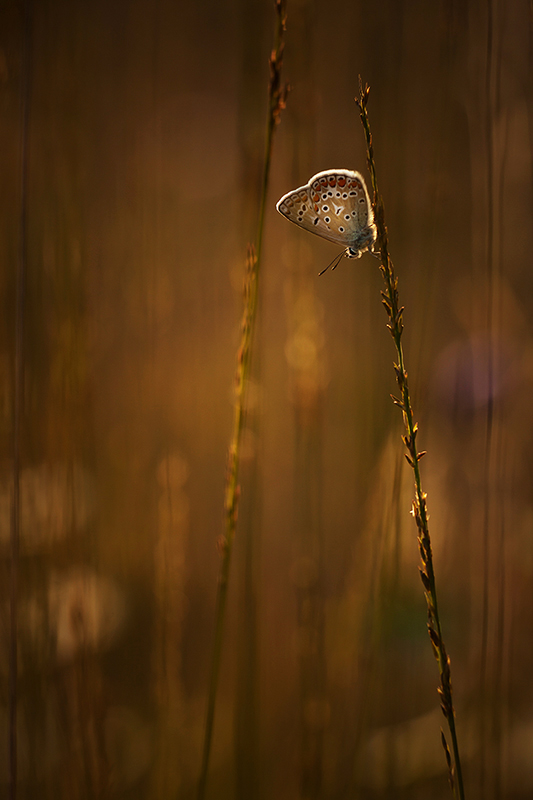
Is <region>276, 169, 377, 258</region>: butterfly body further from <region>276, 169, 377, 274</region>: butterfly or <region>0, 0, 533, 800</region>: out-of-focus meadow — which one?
<region>0, 0, 533, 800</region>: out-of-focus meadow

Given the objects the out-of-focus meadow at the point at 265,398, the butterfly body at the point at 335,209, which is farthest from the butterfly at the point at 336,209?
the out-of-focus meadow at the point at 265,398

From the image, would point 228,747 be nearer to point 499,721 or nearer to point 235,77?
point 499,721

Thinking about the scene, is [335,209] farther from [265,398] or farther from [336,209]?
[265,398]

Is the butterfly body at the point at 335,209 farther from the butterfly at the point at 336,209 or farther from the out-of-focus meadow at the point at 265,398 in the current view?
the out-of-focus meadow at the point at 265,398

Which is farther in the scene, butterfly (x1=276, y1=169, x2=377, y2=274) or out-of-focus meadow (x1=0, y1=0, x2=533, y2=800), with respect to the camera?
out-of-focus meadow (x1=0, y1=0, x2=533, y2=800)

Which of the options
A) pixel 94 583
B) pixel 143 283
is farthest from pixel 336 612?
pixel 143 283

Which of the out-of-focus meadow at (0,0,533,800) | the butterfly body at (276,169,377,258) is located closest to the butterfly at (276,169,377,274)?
the butterfly body at (276,169,377,258)
